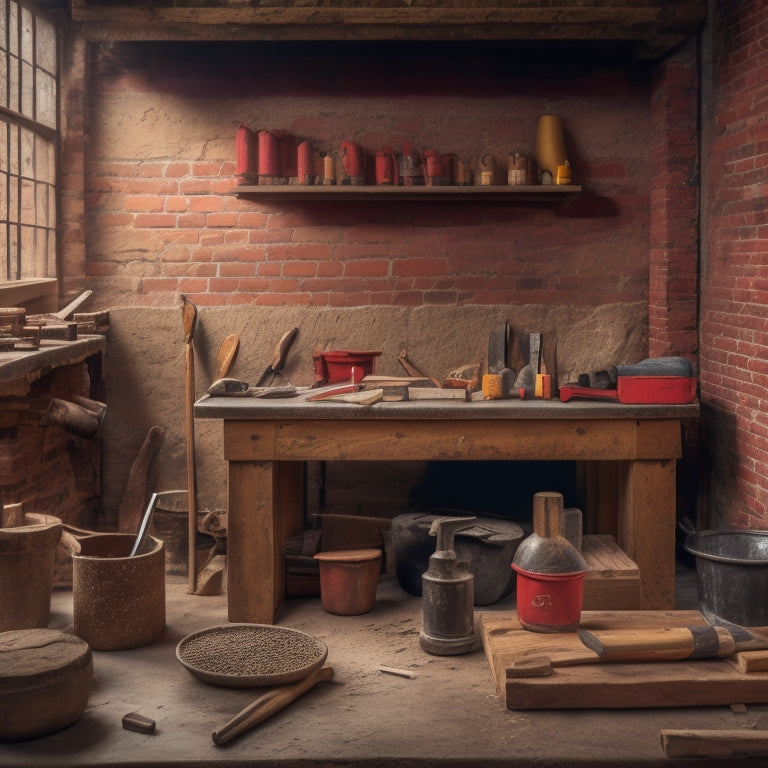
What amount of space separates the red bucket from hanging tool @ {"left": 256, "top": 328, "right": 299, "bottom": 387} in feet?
7.66

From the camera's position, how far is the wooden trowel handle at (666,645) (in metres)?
3.59

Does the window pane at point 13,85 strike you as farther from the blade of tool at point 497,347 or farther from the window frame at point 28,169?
the blade of tool at point 497,347

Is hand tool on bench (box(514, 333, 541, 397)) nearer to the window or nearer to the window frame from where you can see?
the window frame

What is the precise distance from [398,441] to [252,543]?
79cm

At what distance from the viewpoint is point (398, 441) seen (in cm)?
438

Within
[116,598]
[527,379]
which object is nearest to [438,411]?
[527,379]

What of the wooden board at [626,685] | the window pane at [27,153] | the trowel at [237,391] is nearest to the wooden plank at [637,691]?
the wooden board at [626,685]

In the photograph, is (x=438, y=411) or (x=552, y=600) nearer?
(x=552, y=600)

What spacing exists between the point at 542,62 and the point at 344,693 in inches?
149

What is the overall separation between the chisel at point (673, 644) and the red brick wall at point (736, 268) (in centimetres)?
121

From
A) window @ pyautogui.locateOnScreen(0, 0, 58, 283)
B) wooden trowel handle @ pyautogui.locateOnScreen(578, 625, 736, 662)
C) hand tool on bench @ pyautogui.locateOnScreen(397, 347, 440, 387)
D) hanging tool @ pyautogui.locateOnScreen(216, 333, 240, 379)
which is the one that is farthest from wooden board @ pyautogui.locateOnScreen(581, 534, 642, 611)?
window @ pyautogui.locateOnScreen(0, 0, 58, 283)

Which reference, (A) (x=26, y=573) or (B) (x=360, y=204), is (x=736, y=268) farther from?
(A) (x=26, y=573)

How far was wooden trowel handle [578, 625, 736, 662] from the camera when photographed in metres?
3.59

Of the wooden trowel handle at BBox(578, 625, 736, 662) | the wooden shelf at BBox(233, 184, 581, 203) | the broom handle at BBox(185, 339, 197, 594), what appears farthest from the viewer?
the wooden shelf at BBox(233, 184, 581, 203)
